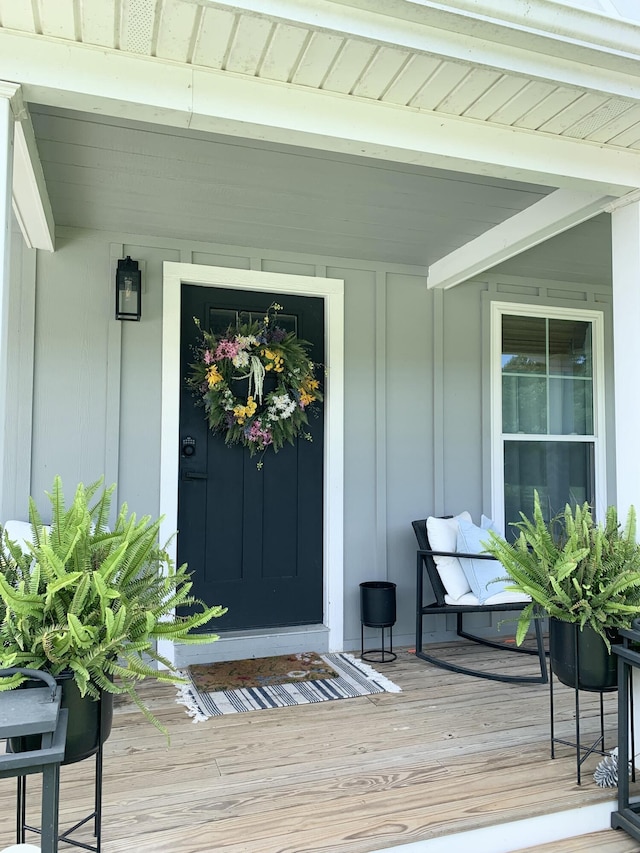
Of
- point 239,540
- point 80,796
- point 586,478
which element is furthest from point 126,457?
point 586,478

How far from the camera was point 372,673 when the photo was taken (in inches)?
132

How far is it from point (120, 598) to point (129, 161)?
74.1 inches

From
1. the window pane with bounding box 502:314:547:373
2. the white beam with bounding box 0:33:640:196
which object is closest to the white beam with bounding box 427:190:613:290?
the white beam with bounding box 0:33:640:196

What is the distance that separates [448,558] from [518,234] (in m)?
1.79

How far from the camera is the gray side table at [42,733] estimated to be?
1215mm

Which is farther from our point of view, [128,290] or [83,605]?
[128,290]

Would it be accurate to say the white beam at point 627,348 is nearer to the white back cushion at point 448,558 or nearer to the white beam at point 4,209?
the white back cushion at point 448,558

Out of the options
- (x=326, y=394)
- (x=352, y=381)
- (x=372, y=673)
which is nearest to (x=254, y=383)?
(x=326, y=394)

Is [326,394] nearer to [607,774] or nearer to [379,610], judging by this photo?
[379,610]

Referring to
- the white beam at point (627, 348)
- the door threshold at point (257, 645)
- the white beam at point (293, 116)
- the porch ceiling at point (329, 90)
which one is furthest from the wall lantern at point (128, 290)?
the white beam at point (627, 348)

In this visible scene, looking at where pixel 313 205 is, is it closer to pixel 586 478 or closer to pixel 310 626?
pixel 310 626

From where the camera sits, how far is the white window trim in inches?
165

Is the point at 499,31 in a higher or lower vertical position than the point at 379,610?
higher

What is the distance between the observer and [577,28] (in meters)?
1.81
